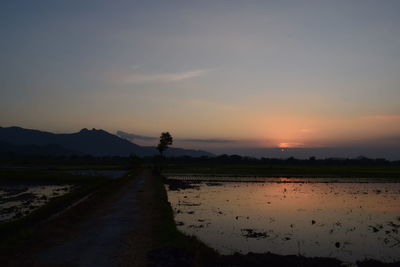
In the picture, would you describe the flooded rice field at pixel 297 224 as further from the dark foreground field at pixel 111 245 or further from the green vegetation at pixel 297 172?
the green vegetation at pixel 297 172

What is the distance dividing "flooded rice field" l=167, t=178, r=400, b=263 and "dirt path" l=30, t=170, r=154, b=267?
3.12m

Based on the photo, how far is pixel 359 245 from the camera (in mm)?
16203

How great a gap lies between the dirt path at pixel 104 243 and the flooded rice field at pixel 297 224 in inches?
123

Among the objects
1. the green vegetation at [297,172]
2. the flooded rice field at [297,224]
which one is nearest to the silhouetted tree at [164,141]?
the green vegetation at [297,172]

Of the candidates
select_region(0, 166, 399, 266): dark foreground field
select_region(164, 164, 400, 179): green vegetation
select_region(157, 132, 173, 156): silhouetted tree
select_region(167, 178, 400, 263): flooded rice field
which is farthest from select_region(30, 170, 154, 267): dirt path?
select_region(157, 132, 173, 156): silhouetted tree

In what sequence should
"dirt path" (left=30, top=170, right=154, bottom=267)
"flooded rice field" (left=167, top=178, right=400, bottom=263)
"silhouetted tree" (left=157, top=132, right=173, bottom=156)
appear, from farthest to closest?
1. "silhouetted tree" (left=157, top=132, right=173, bottom=156)
2. "flooded rice field" (left=167, top=178, right=400, bottom=263)
3. "dirt path" (left=30, top=170, right=154, bottom=267)

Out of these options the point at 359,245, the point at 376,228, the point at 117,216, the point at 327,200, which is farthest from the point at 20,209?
the point at 327,200

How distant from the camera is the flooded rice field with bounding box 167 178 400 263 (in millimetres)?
15398

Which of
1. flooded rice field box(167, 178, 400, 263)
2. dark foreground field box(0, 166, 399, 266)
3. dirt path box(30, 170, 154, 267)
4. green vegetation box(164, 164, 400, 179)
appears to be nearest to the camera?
dirt path box(30, 170, 154, 267)

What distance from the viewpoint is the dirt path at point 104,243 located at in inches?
459

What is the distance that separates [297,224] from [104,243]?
1226cm

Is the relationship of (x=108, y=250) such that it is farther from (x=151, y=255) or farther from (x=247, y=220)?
(x=247, y=220)

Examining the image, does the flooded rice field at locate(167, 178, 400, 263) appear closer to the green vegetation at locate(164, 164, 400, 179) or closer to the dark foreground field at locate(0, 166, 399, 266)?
the dark foreground field at locate(0, 166, 399, 266)

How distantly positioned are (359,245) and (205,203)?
48.9ft
